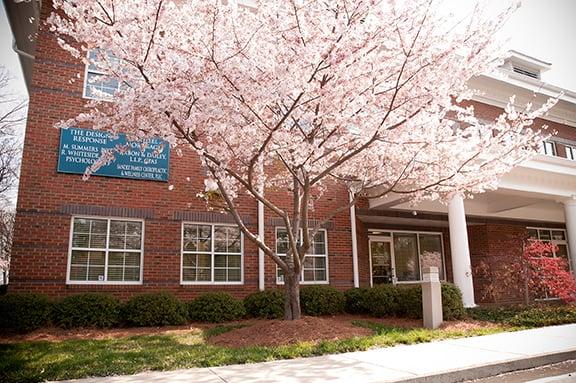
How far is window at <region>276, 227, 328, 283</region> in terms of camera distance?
13.5 m

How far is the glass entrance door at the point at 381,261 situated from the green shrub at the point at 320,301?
13.2ft

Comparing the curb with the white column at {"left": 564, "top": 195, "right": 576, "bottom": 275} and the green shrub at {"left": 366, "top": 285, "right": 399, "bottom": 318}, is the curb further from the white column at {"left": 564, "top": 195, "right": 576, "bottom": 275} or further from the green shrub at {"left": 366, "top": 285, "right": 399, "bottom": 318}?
the white column at {"left": 564, "top": 195, "right": 576, "bottom": 275}

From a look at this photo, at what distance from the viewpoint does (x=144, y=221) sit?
38.3 ft

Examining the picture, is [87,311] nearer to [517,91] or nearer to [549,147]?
[517,91]

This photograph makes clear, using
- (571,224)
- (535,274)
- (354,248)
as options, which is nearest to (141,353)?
(354,248)

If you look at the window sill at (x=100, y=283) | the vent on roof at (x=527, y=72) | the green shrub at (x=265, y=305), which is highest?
the vent on roof at (x=527, y=72)

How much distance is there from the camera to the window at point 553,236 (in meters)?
19.9

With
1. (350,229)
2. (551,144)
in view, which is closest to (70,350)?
(350,229)

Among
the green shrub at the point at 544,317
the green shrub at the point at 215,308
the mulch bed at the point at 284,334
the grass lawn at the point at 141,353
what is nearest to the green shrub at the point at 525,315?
the green shrub at the point at 544,317

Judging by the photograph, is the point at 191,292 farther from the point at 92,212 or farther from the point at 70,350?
the point at 70,350

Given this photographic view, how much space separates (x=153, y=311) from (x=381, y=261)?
9158mm

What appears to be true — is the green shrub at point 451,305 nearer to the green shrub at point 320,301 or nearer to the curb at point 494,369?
the green shrub at point 320,301

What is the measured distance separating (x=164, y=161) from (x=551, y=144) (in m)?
16.9

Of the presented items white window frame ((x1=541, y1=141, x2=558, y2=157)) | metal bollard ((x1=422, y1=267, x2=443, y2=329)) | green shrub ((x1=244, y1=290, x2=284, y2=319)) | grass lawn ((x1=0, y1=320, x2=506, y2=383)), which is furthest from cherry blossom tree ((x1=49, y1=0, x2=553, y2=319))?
white window frame ((x1=541, y1=141, x2=558, y2=157))
